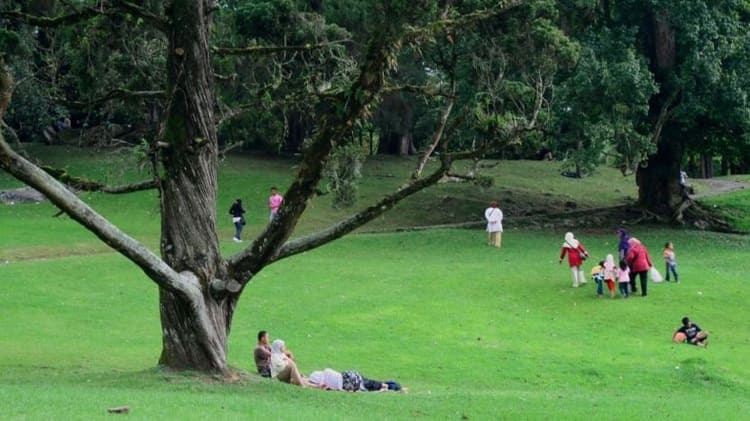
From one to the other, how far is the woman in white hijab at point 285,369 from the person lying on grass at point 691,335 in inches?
380

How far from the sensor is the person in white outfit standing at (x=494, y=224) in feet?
117

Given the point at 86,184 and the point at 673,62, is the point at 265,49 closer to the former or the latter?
the point at 86,184

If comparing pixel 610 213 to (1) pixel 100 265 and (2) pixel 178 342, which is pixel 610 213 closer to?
(1) pixel 100 265

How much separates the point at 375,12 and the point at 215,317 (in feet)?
17.9

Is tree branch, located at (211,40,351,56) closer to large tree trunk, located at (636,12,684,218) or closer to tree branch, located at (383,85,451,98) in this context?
tree branch, located at (383,85,451,98)

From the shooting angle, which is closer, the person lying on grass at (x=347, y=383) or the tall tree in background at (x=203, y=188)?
the tall tree in background at (x=203, y=188)

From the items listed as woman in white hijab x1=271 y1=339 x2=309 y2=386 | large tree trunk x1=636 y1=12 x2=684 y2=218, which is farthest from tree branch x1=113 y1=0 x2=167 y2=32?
large tree trunk x1=636 y1=12 x2=684 y2=218

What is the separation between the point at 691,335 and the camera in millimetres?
23984

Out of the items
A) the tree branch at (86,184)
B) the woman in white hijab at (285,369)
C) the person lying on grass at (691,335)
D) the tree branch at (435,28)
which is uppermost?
the tree branch at (435,28)

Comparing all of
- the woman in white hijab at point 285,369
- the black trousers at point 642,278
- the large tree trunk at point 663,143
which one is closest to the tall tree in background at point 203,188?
the woman in white hijab at point 285,369

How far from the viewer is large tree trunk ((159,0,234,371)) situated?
679 inches

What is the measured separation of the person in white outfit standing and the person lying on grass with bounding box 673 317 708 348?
39.8ft

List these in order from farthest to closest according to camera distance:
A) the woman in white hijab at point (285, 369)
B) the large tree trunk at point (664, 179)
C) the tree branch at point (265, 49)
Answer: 1. the large tree trunk at point (664, 179)
2. the tree branch at point (265, 49)
3. the woman in white hijab at point (285, 369)

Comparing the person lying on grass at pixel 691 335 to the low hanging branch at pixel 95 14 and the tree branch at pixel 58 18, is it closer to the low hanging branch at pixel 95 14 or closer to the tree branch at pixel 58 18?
the low hanging branch at pixel 95 14
